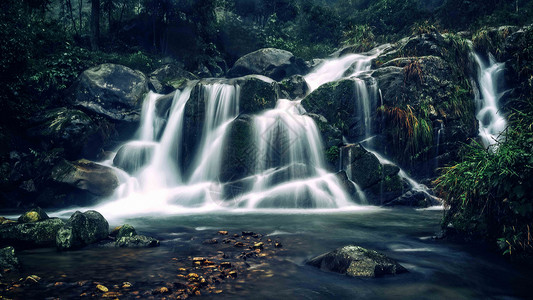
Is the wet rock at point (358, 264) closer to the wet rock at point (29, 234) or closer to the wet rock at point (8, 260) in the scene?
the wet rock at point (8, 260)

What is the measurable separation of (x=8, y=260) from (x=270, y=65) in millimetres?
17030

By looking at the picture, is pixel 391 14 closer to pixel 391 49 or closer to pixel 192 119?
pixel 391 49

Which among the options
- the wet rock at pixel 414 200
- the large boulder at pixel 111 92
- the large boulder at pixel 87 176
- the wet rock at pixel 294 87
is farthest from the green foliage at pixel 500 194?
the large boulder at pixel 111 92

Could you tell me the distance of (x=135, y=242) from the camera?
20.9 feet

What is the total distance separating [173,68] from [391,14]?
61.6ft

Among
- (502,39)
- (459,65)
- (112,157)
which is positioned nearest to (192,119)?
(112,157)

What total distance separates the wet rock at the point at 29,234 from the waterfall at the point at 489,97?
15.5 metres

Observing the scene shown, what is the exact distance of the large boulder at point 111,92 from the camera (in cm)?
1479

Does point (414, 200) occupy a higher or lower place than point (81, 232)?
higher

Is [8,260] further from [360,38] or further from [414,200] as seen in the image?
[360,38]

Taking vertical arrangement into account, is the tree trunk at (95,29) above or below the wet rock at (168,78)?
above

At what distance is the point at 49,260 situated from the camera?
5.48 metres

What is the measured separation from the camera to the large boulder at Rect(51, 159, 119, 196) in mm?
11734

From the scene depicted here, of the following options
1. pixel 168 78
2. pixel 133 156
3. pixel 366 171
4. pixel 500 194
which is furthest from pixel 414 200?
pixel 168 78
